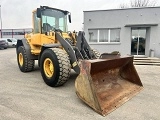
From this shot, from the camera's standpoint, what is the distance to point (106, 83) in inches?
185

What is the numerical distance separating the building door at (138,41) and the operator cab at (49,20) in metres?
8.01

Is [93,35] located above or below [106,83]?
above

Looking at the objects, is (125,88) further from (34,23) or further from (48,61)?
(34,23)

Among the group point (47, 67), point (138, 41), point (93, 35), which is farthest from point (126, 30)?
point (47, 67)

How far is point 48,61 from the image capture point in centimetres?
540

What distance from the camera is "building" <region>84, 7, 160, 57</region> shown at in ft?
41.1

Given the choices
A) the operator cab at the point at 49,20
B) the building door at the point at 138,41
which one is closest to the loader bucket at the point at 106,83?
the operator cab at the point at 49,20

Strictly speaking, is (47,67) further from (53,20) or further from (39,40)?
(53,20)

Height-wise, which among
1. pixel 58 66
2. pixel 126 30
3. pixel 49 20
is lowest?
pixel 58 66

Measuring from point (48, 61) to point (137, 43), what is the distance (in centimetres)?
998

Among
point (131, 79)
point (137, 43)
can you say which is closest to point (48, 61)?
point (131, 79)

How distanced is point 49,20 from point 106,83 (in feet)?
11.3

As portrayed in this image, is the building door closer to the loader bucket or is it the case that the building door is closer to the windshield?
the windshield

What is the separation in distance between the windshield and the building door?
26.7 ft
